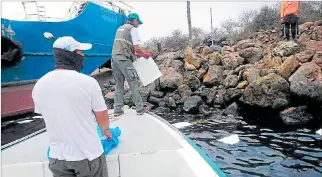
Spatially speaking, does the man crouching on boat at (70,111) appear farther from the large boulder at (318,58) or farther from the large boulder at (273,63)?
the large boulder at (273,63)

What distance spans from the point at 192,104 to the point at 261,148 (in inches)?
147

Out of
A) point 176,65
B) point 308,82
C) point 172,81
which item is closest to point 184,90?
point 172,81

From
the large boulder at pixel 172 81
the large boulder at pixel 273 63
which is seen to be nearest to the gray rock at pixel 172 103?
the large boulder at pixel 172 81

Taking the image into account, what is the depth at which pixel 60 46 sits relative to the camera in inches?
89.5

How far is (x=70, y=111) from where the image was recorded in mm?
2158

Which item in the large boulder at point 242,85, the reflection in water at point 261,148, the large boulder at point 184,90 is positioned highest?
the large boulder at point 242,85

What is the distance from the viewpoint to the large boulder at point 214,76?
11.1m

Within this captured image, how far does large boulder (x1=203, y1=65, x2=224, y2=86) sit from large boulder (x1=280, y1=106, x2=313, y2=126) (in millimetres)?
3822

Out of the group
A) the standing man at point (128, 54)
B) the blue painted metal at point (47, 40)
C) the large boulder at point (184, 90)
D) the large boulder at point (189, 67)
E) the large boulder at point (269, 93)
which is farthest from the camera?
the large boulder at point (189, 67)

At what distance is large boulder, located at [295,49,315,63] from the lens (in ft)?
30.1

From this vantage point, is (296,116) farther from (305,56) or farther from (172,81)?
(172,81)

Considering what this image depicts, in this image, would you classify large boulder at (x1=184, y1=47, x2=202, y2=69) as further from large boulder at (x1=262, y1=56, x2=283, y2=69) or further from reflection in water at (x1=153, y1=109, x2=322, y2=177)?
reflection in water at (x1=153, y1=109, x2=322, y2=177)

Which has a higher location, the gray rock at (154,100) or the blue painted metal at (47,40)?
the blue painted metal at (47,40)

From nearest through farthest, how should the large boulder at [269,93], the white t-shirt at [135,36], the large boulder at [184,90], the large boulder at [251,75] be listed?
the white t-shirt at [135,36] → the large boulder at [269,93] → the large boulder at [251,75] → the large boulder at [184,90]
